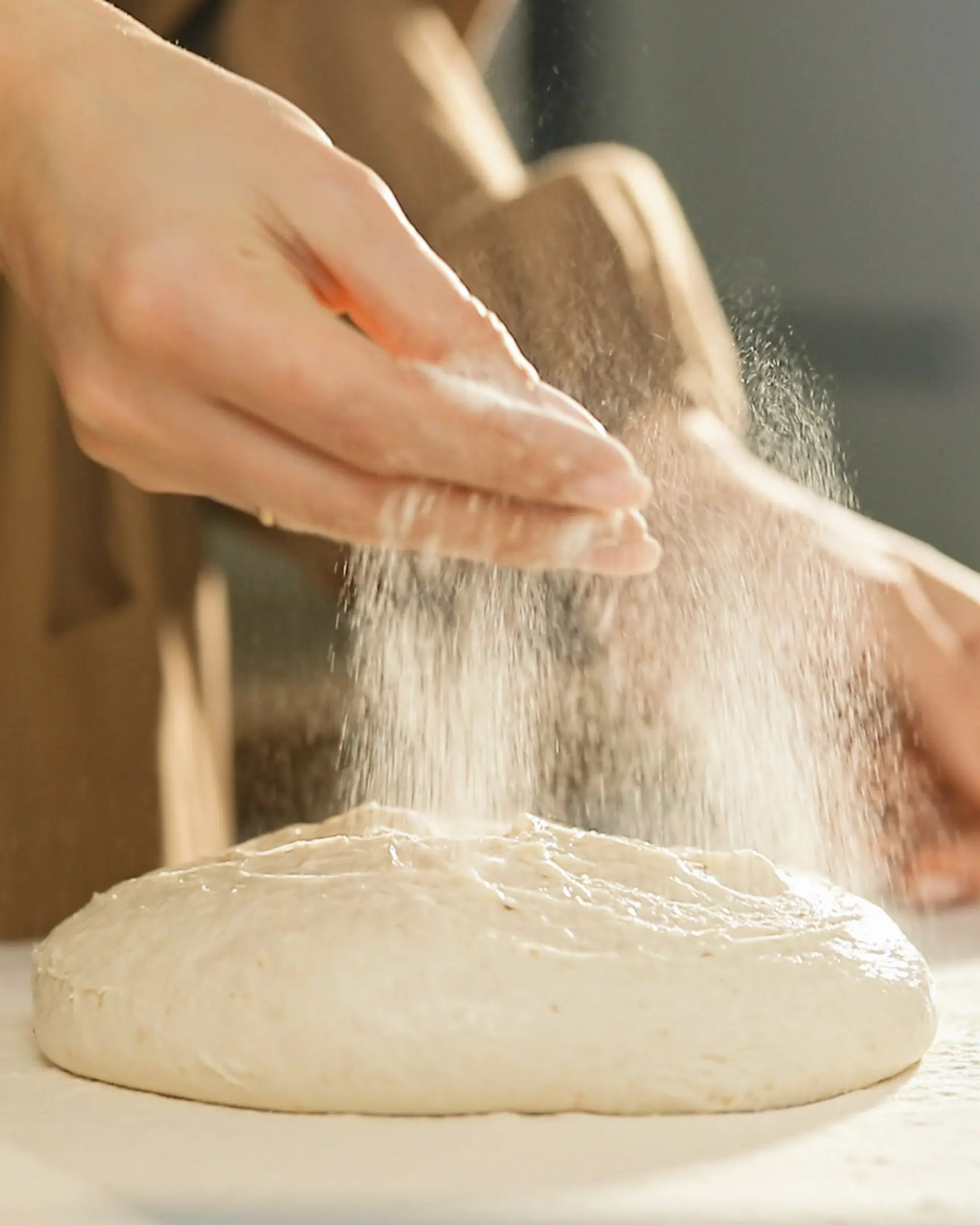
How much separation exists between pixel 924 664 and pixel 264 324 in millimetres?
653

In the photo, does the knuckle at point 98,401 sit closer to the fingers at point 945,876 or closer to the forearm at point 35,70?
the forearm at point 35,70

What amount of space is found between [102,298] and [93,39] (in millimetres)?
184

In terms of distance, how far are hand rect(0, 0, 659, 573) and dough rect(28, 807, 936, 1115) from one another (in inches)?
7.8

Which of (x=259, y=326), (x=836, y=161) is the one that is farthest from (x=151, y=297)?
(x=836, y=161)

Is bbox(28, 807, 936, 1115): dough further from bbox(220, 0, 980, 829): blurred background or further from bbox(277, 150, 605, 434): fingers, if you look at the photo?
bbox(220, 0, 980, 829): blurred background

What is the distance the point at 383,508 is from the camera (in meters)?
0.82

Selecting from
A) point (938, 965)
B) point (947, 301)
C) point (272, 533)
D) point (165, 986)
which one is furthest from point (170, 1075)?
point (947, 301)

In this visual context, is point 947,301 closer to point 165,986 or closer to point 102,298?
point 102,298

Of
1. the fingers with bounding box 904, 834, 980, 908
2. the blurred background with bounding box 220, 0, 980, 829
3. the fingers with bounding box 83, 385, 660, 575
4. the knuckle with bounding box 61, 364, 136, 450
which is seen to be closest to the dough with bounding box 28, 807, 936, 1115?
the fingers with bounding box 83, 385, 660, 575

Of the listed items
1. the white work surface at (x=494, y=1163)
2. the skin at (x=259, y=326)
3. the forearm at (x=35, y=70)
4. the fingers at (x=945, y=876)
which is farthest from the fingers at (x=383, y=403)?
the fingers at (x=945, y=876)

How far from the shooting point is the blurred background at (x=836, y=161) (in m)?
1.90

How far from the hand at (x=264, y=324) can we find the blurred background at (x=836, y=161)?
111 cm

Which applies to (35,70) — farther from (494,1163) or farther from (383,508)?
(494,1163)

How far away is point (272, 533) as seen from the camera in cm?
130
